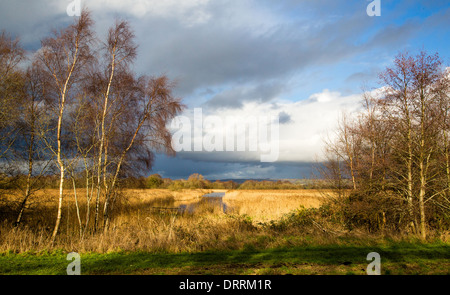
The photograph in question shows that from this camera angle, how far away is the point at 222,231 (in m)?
11.5

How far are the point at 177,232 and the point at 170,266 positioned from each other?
13.3ft

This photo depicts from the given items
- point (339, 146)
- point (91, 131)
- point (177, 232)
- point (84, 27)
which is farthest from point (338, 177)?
point (84, 27)

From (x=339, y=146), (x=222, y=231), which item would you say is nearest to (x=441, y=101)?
(x=339, y=146)

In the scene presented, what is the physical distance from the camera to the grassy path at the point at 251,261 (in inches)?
245

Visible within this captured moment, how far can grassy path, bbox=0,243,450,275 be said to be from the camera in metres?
6.22

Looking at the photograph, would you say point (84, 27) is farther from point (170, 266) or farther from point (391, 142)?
point (391, 142)

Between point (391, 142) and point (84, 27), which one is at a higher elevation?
point (84, 27)

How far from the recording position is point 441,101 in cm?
1042

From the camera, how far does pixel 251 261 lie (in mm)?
7109
